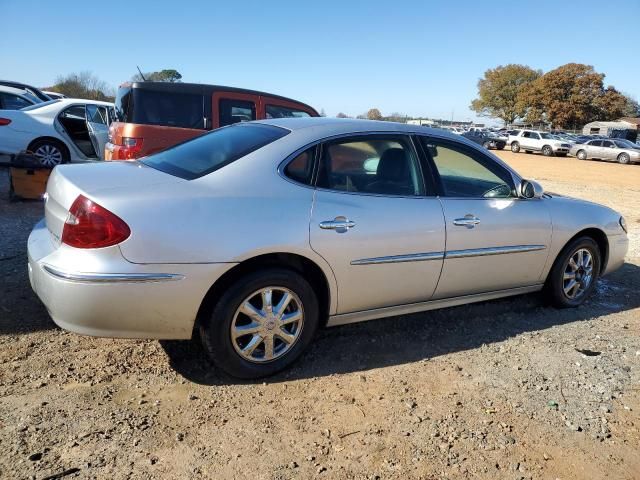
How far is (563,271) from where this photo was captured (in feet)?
14.8

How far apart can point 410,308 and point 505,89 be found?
2933 inches

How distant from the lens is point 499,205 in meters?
3.95

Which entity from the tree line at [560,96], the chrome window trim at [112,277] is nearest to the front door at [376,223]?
the chrome window trim at [112,277]

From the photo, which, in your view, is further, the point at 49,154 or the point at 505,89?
the point at 505,89

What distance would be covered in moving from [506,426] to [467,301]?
4.11ft

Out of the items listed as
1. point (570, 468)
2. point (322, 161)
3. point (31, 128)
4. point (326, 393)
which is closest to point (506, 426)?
point (570, 468)

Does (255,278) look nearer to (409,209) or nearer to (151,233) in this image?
(151,233)

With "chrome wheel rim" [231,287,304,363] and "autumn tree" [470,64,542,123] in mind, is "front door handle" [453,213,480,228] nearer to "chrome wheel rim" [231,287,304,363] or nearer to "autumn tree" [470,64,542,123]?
"chrome wheel rim" [231,287,304,363]

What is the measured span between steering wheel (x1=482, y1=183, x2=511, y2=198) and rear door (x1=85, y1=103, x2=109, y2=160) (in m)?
7.07

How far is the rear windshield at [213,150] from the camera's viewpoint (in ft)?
10.5

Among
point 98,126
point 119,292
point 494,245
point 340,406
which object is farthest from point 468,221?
point 98,126

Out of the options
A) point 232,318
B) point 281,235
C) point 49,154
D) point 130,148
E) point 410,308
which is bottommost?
point 410,308

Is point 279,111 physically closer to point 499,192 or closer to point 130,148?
point 130,148

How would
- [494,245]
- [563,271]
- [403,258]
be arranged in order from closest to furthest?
[403,258] → [494,245] → [563,271]
